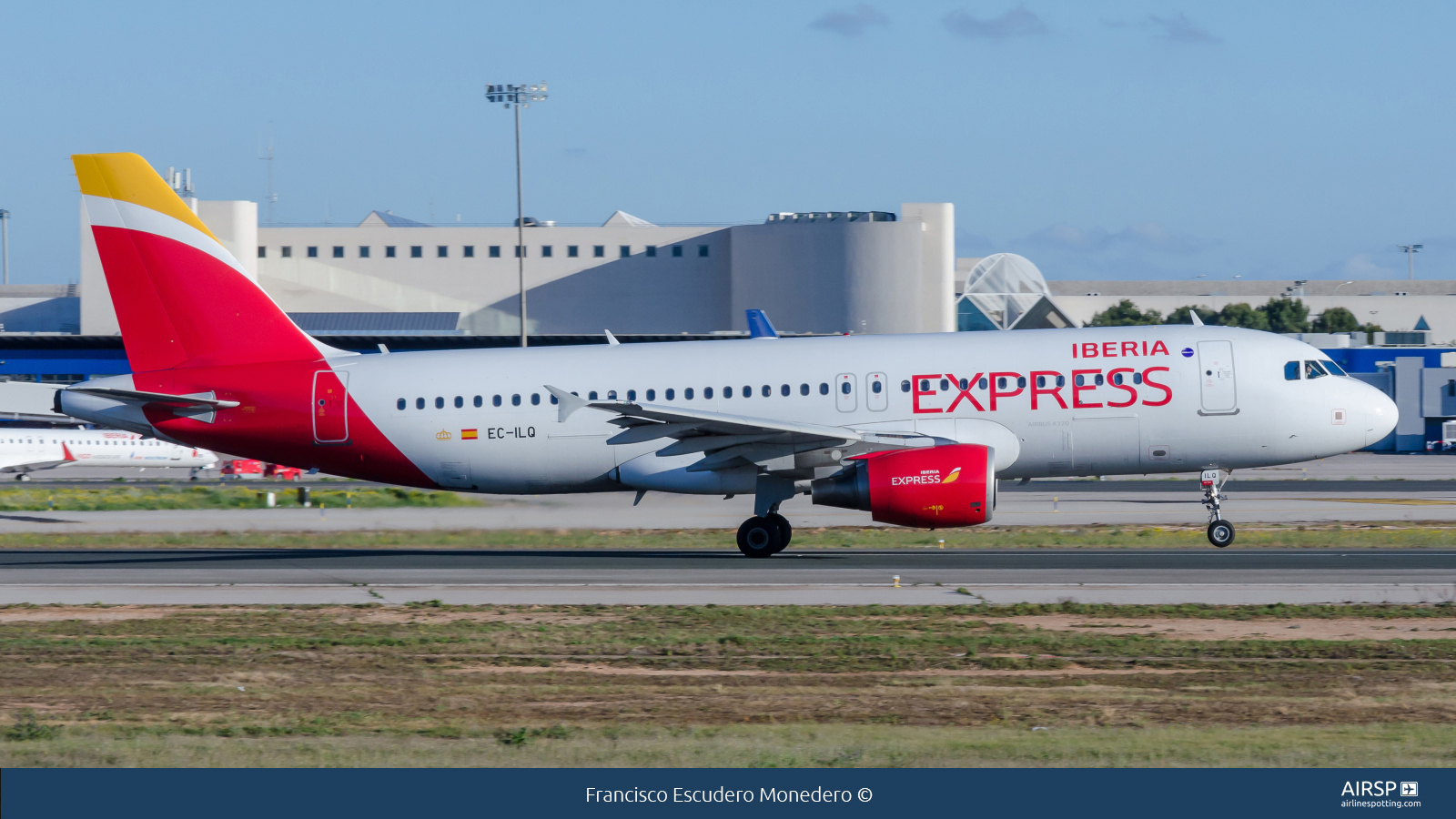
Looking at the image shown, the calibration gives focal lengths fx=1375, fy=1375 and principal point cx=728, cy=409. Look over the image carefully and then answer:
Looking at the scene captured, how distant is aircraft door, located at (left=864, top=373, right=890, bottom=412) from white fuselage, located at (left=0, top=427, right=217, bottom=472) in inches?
1854

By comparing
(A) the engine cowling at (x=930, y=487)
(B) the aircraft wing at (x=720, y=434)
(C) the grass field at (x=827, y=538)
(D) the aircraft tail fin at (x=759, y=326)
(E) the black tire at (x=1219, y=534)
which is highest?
(D) the aircraft tail fin at (x=759, y=326)

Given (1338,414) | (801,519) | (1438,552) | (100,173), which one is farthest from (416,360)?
(1438,552)

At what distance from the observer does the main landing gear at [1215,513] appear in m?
24.7

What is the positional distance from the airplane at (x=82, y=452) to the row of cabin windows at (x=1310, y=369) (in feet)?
164

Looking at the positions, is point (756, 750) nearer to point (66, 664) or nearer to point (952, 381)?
point (66, 664)

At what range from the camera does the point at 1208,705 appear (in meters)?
12.0

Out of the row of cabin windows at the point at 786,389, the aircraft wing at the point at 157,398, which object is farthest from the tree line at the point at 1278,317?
the aircraft wing at the point at 157,398

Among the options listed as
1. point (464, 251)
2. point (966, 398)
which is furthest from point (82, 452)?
point (966, 398)

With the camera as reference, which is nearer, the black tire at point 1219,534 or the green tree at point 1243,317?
the black tire at point 1219,534

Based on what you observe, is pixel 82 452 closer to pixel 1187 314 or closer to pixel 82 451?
pixel 82 451

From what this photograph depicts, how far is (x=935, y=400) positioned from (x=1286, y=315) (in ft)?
369

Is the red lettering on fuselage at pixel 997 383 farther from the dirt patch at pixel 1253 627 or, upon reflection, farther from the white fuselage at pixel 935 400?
the dirt patch at pixel 1253 627

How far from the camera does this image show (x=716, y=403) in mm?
25109

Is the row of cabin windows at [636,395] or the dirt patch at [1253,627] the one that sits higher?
the row of cabin windows at [636,395]
